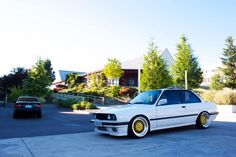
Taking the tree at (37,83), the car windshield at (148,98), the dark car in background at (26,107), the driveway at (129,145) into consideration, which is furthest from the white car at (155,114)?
the tree at (37,83)

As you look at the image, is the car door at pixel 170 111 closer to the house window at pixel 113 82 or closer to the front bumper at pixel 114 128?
the front bumper at pixel 114 128

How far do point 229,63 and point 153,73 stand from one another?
15.0 m

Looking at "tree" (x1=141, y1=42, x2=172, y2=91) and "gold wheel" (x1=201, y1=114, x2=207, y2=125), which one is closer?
"gold wheel" (x1=201, y1=114, x2=207, y2=125)

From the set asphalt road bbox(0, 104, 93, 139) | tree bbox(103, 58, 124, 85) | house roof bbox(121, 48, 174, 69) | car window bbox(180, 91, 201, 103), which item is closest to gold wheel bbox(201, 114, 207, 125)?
car window bbox(180, 91, 201, 103)

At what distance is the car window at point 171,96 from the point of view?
1028 cm

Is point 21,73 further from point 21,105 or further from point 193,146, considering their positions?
point 193,146

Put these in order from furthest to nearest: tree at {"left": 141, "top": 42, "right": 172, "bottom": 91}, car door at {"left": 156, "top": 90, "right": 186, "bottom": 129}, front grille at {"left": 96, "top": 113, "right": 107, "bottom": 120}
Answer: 1. tree at {"left": 141, "top": 42, "right": 172, "bottom": 91}
2. car door at {"left": 156, "top": 90, "right": 186, "bottom": 129}
3. front grille at {"left": 96, "top": 113, "right": 107, "bottom": 120}

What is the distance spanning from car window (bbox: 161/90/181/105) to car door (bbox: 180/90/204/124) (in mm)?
227

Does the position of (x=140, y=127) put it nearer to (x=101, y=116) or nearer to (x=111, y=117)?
(x=111, y=117)

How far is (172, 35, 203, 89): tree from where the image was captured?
3666 centimetres

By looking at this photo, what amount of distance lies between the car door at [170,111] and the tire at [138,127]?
0.49 m

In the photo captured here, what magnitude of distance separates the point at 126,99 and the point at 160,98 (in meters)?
23.2

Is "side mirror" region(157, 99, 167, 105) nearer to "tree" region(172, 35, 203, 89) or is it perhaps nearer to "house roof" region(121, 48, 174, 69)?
"tree" region(172, 35, 203, 89)

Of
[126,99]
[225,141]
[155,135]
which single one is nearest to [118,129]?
[155,135]
